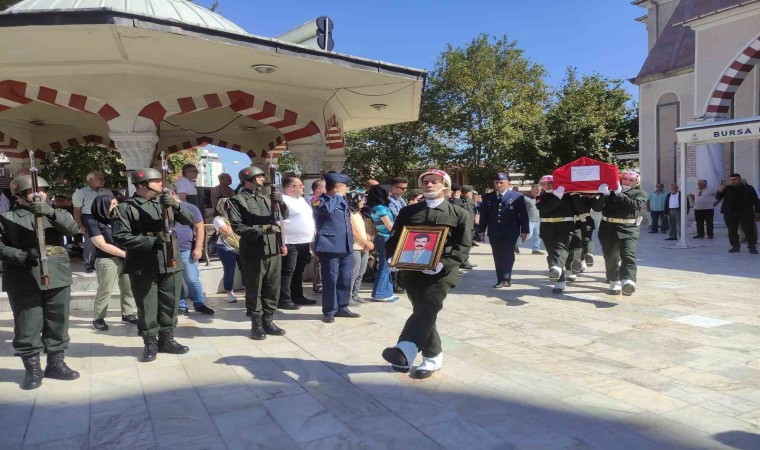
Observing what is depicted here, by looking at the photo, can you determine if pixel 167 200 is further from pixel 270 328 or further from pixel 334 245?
pixel 334 245

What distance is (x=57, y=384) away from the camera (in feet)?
13.5

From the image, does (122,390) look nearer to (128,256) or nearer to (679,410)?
(128,256)

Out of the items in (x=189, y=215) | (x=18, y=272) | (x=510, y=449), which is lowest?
(x=510, y=449)

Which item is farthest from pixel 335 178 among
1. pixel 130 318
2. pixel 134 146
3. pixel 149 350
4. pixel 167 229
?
→ pixel 134 146

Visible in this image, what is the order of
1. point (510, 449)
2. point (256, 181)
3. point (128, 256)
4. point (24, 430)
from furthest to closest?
point (256, 181)
point (128, 256)
point (24, 430)
point (510, 449)

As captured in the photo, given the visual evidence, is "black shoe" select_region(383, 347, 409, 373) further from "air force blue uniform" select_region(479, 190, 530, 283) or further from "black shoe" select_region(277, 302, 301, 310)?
"air force blue uniform" select_region(479, 190, 530, 283)

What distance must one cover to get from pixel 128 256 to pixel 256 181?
1.38 m

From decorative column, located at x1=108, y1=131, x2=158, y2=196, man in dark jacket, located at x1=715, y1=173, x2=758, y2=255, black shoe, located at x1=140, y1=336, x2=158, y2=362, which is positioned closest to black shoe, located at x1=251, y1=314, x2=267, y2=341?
black shoe, located at x1=140, y1=336, x2=158, y2=362

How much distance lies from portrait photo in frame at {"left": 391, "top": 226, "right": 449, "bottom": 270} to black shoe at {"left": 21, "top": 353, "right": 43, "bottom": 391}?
2.75 metres

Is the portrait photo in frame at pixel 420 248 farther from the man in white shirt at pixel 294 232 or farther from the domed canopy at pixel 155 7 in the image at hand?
the domed canopy at pixel 155 7

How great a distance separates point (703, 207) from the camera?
1334cm

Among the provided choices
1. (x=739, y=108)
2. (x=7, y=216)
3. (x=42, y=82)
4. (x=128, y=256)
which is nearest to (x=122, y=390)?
(x=128, y=256)

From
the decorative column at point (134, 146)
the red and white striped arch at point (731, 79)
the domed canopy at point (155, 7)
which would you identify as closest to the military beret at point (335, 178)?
the domed canopy at point (155, 7)

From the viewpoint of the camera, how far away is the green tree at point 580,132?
25.7 metres
